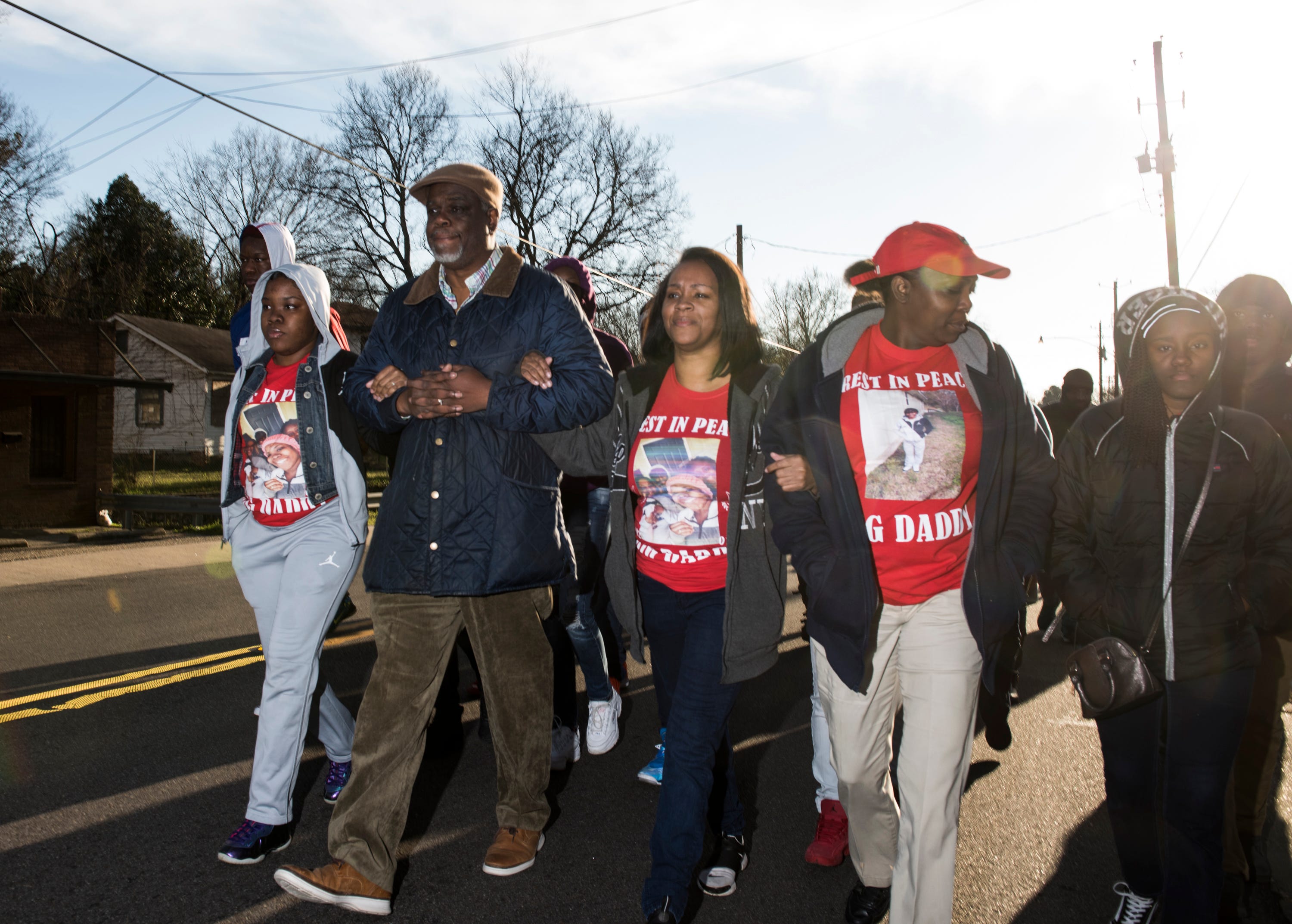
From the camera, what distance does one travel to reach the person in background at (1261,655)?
3.37m

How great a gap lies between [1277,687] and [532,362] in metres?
2.95

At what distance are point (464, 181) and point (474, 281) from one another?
0.35 meters

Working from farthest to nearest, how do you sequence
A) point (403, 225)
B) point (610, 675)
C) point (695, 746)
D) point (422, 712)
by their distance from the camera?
point (403, 225) → point (610, 675) → point (422, 712) → point (695, 746)

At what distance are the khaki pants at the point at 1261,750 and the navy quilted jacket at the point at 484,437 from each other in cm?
255

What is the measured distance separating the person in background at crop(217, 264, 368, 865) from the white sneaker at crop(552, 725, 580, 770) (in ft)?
3.73

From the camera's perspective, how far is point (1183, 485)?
3.06m

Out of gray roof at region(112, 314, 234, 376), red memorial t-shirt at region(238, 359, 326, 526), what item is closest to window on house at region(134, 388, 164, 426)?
gray roof at region(112, 314, 234, 376)

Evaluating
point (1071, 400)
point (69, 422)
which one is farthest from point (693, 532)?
point (69, 422)

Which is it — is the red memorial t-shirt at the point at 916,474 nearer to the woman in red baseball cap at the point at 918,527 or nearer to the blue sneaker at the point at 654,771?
the woman in red baseball cap at the point at 918,527

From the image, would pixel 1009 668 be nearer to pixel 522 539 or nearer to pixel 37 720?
pixel 522 539

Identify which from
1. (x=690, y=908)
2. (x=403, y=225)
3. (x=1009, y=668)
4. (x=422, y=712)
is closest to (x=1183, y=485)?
(x=1009, y=668)

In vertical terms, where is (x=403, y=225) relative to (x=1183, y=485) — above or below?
above

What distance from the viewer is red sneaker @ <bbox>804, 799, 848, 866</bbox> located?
12.5ft

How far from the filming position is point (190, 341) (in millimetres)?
42312
